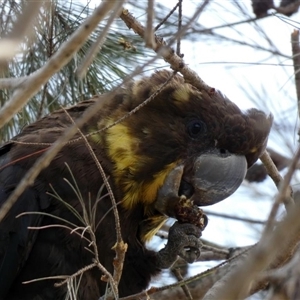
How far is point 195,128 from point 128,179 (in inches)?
12.6

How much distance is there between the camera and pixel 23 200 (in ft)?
8.05

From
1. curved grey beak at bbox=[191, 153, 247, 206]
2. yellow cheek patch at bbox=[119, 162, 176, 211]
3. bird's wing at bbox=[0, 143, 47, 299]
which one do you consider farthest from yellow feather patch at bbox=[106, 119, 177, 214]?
bird's wing at bbox=[0, 143, 47, 299]

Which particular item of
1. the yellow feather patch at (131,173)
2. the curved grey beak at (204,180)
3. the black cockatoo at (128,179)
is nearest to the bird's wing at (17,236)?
the black cockatoo at (128,179)

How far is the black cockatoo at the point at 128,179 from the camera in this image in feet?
8.02

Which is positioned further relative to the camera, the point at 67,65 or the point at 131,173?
the point at 67,65

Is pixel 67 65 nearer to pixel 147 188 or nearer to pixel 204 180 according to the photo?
pixel 147 188

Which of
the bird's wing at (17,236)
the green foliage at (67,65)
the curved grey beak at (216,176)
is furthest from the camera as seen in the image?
the green foliage at (67,65)

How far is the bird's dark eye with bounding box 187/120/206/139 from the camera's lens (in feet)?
8.66

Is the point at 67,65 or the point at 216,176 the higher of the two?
the point at 67,65

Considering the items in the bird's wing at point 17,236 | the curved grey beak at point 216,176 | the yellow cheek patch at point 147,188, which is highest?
the curved grey beak at point 216,176

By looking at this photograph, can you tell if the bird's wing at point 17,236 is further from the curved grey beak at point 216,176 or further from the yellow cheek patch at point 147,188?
the curved grey beak at point 216,176

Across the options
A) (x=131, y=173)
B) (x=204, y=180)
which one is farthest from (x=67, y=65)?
(x=204, y=180)

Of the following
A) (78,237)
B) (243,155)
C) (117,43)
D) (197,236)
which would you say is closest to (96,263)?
(78,237)

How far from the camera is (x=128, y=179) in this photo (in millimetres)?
2604
